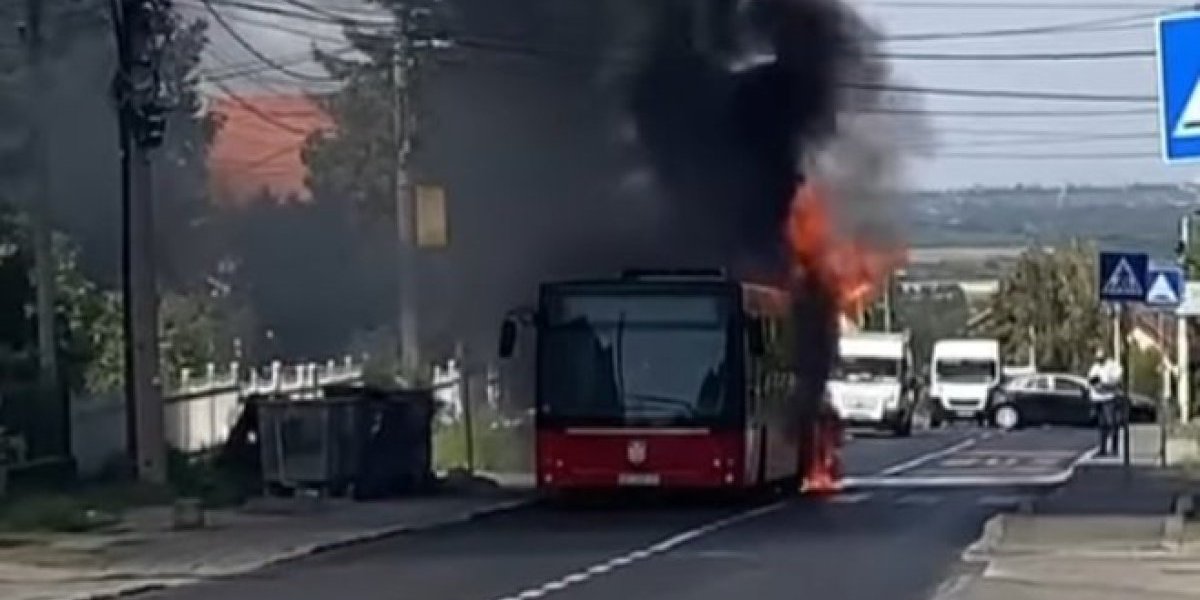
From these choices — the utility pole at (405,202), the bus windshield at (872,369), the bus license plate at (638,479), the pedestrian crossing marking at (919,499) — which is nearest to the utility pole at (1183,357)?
the bus windshield at (872,369)

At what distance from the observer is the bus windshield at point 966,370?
92.1m

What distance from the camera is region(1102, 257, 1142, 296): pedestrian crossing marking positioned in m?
36.1

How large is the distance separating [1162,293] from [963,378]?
186ft

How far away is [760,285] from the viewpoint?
40.9m

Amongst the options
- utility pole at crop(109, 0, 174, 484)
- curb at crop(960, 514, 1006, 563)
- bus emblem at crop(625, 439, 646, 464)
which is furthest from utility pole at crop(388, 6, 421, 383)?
curb at crop(960, 514, 1006, 563)

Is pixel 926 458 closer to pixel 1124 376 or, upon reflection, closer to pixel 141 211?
pixel 1124 376

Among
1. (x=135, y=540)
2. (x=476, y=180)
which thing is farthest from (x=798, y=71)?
(x=135, y=540)

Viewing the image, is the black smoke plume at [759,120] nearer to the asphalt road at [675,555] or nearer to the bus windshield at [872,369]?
the asphalt road at [675,555]

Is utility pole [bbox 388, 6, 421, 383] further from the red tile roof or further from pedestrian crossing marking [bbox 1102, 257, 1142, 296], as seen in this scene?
pedestrian crossing marking [bbox 1102, 257, 1142, 296]

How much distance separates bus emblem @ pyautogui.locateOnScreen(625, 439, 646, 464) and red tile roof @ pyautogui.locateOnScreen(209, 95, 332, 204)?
14791mm

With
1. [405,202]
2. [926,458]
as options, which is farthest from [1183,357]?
[405,202]

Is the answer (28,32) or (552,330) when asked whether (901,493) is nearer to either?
(552,330)

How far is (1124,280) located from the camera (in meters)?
36.1

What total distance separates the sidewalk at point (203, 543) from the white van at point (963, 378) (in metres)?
52.4
